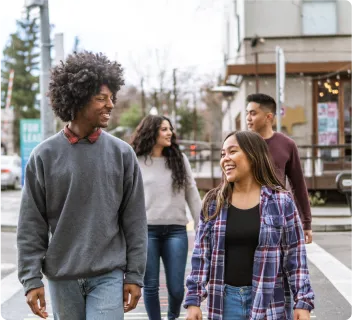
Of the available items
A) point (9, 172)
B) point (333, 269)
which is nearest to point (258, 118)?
point (333, 269)

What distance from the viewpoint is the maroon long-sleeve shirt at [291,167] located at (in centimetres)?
588

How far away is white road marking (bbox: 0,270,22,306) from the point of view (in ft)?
24.7

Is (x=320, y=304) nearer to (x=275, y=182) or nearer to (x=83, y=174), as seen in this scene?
(x=275, y=182)

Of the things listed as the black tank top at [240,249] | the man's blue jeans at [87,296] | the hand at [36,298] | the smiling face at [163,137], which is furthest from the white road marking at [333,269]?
the hand at [36,298]

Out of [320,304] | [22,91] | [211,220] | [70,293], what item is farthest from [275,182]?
[22,91]

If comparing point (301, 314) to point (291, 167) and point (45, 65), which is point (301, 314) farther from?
point (45, 65)

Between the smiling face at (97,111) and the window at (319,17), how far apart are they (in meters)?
19.1

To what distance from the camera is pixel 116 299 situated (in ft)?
10.9

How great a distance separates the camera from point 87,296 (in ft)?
10.9

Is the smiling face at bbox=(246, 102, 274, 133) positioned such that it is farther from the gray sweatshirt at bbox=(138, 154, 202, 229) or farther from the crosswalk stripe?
the crosswalk stripe

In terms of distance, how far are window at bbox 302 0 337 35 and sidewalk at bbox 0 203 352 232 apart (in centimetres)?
642

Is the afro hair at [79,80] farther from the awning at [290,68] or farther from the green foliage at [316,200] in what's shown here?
the awning at [290,68]

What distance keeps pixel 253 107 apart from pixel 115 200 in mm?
2929

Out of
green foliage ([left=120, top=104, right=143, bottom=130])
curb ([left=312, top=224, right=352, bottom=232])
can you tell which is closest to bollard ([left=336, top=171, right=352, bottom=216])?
curb ([left=312, top=224, right=352, bottom=232])
